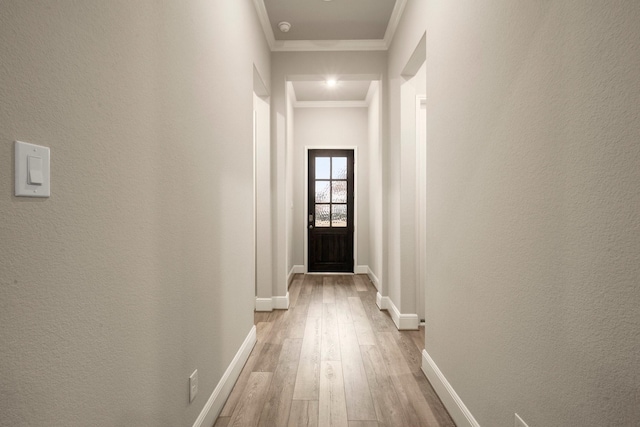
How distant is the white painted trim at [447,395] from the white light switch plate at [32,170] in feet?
5.96

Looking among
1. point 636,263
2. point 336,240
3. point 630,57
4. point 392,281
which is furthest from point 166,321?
point 336,240

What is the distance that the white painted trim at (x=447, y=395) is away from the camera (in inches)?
64.1

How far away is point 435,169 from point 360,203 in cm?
364

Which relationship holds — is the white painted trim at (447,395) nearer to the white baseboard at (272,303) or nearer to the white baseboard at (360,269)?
the white baseboard at (272,303)

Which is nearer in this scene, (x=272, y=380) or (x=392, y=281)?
(x=272, y=380)

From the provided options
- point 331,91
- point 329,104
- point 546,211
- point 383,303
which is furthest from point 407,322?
point 329,104

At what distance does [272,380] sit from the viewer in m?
2.21

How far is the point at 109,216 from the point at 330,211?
196 inches

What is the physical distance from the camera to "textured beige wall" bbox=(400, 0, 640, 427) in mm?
795

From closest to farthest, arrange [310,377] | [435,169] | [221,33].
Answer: [221,33] → [435,169] → [310,377]

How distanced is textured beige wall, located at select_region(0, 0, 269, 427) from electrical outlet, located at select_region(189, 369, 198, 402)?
36 mm

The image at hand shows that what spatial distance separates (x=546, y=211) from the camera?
3.39 feet

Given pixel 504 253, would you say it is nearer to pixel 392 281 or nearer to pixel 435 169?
pixel 435 169

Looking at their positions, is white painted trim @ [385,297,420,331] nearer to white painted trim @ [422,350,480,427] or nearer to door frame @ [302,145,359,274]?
white painted trim @ [422,350,480,427]
